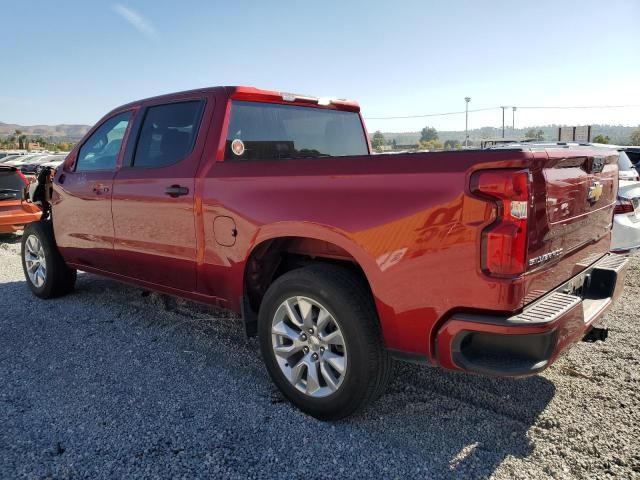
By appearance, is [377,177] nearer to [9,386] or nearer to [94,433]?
[94,433]

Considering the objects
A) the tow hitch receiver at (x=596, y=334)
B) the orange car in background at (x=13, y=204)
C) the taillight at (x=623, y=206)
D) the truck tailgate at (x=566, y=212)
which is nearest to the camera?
the truck tailgate at (x=566, y=212)

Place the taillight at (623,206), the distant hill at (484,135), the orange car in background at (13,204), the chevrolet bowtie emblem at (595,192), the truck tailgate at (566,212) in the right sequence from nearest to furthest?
1. the truck tailgate at (566,212)
2. the chevrolet bowtie emblem at (595,192)
3. the taillight at (623,206)
4. the orange car in background at (13,204)
5. the distant hill at (484,135)

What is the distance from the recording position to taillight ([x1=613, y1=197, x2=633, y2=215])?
5078 mm

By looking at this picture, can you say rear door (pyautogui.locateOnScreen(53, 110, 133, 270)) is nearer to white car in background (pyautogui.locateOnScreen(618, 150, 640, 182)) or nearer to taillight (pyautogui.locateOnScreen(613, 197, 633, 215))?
taillight (pyautogui.locateOnScreen(613, 197, 633, 215))

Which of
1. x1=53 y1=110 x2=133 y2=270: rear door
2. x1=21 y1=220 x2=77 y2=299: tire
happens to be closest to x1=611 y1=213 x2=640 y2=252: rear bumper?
x1=53 y1=110 x2=133 y2=270: rear door

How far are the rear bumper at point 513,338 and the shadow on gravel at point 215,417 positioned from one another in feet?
1.91

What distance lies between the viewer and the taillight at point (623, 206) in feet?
16.7

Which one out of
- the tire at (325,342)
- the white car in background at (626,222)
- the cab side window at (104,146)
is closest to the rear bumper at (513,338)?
the tire at (325,342)

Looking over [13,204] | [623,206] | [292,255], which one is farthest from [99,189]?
[13,204]

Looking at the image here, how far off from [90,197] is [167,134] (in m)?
1.13

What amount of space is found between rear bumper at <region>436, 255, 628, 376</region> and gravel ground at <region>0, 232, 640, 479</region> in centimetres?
57

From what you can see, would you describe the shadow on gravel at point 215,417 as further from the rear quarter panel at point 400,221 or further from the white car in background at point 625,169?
the white car in background at point 625,169

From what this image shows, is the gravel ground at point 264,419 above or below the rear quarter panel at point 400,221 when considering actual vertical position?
below

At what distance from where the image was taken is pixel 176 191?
11.7 feet
